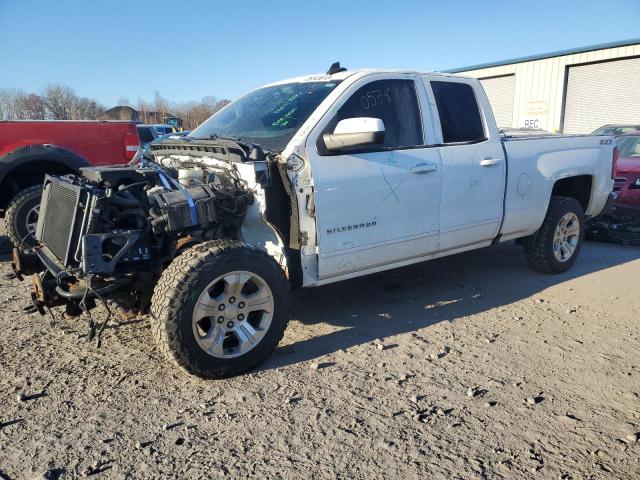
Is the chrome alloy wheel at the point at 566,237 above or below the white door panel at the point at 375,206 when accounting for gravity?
below

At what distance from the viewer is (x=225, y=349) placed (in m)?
3.40

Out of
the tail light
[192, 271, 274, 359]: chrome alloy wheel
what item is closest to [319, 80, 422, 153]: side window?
[192, 271, 274, 359]: chrome alloy wheel

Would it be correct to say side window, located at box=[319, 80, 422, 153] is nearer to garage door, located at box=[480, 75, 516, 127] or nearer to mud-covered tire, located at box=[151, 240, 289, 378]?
mud-covered tire, located at box=[151, 240, 289, 378]

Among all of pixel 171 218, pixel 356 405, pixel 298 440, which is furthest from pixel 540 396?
pixel 171 218

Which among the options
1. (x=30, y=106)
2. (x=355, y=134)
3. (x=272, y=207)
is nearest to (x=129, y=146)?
(x=272, y=207)

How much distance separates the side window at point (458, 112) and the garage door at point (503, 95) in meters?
20.9

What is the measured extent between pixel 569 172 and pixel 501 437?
3.70 metres

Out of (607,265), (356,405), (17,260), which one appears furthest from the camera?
(607,265)

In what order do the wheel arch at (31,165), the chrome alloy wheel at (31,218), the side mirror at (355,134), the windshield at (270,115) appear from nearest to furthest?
the side mirror at (355,134) → the windshield at (270,115) → the chrome alloy wheel at (31,218) → the wheel arch at (31,165)

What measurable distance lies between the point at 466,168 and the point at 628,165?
16.7 feet

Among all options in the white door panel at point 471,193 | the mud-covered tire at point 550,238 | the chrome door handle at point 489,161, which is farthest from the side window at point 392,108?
the mud-covered tire at point 550,238

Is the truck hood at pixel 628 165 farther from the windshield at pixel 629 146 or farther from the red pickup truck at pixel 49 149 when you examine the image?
the red pickup truck at pixel 49 149

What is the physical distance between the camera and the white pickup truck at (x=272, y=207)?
3.25 metres

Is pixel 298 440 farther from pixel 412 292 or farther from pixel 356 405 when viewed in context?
pixel 412 292
